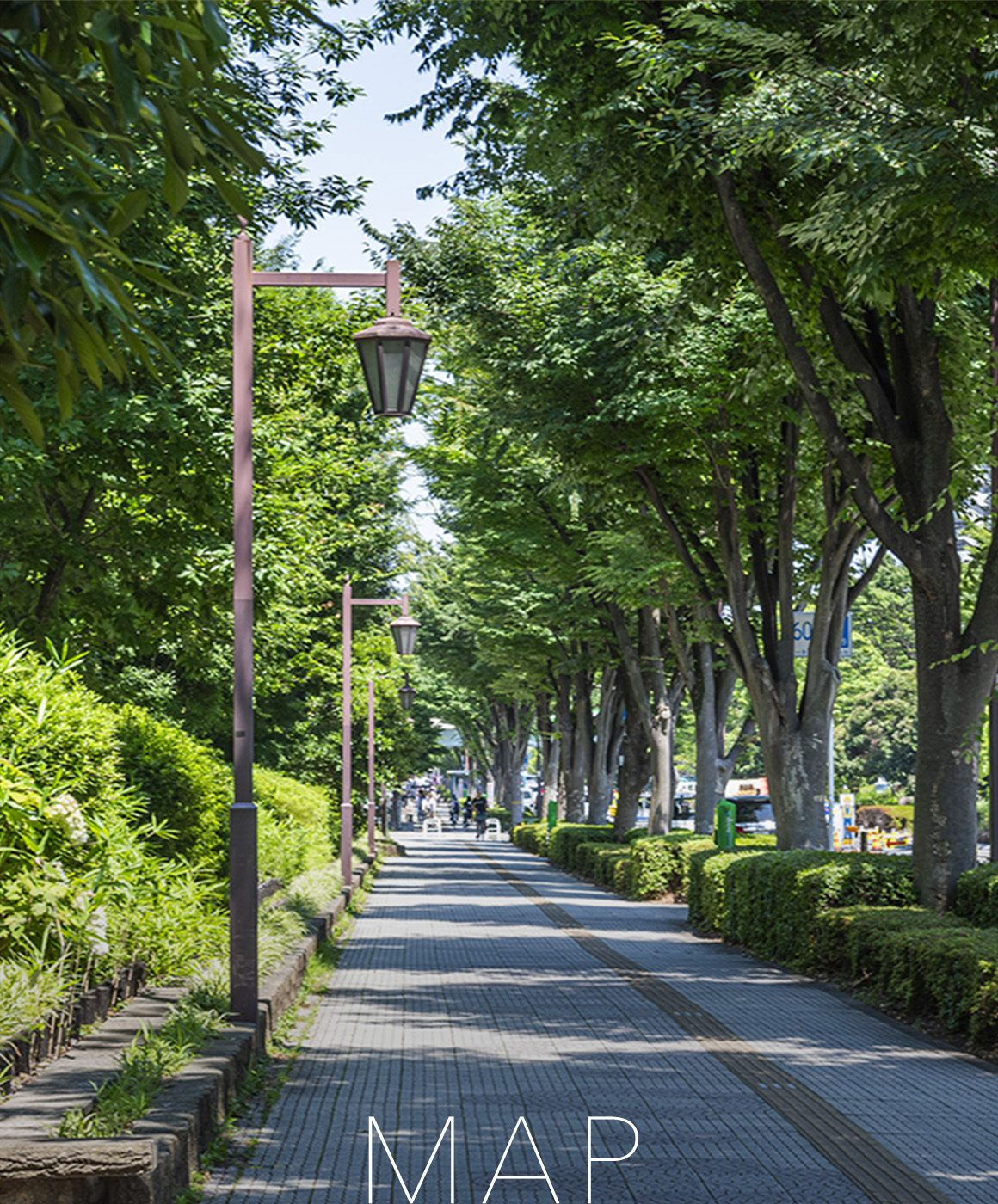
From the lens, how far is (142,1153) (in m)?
5.08

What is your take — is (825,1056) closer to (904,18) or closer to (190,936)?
(190,936)

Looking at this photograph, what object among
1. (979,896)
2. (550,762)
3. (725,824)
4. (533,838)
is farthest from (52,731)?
(550,762)

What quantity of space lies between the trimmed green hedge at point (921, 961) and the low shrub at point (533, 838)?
31.4 meters

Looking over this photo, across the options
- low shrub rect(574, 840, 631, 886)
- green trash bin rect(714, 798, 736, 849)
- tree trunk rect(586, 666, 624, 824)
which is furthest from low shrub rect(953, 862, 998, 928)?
tree trunk rect(586, 666, 624, 824)

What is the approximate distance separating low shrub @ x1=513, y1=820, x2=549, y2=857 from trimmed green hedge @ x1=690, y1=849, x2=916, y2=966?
1064 inches

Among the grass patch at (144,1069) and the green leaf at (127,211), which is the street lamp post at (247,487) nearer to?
the grass patch at (144,1069)

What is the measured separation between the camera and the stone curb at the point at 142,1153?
496cm

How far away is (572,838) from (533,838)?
13.5 metres

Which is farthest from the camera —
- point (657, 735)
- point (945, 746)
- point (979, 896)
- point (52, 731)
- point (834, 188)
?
point (657, 735)

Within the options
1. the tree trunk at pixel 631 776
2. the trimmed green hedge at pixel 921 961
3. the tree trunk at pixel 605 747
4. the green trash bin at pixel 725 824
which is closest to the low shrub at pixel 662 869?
the green trash bin at pixel 725 824

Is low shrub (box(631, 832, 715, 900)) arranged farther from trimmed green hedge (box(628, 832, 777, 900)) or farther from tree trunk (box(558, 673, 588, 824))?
tree trunk (box(558, 673, 588, 824))

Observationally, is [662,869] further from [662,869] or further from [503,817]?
[503,817]

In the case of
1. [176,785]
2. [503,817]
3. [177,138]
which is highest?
[177,138]

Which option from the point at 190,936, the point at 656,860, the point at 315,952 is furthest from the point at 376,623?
the point at 190,936
